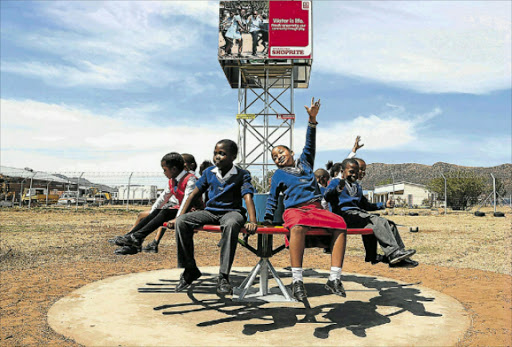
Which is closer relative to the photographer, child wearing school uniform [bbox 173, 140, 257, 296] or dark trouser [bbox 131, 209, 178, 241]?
child wearing school uniform [bbox 173, 140, 257, 296]

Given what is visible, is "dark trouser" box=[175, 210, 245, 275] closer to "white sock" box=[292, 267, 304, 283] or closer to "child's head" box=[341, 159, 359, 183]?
"white sock" box=[292, 267, 304, 283]

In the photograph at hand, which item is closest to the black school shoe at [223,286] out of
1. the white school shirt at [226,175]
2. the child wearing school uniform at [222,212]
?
the child wearing school uniform at [222,212]

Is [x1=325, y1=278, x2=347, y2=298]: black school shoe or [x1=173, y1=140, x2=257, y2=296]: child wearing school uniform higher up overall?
[x1=173, y1=140, x2=257, y2=296]: child wearing school uniform

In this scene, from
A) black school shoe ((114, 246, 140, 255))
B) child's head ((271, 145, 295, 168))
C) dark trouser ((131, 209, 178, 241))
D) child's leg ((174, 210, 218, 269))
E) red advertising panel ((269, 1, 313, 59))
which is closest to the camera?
child's leg ((174, 210, 218, 269))

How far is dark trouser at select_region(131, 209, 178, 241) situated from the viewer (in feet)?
16.3

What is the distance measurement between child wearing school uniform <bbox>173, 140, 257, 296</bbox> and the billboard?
38.6 feet

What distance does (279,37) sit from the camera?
1595 cm

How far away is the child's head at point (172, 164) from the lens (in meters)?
5.18

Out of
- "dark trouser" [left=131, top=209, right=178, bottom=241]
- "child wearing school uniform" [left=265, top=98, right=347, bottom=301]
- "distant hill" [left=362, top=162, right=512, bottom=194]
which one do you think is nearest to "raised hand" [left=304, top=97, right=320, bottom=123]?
"child wearing school uniform" [left=265, top=98, right=347, bottom=301]

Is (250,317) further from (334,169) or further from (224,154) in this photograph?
(334,169)

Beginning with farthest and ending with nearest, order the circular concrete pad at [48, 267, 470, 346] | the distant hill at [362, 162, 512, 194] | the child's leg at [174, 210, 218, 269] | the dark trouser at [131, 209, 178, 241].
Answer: the distant hill at [362, 162, 512, 194], the dark trouser at [131, 209, 178, 241], the child's leg at [174, 210, 218, 269], the circular concrete pad at [48, 267, 470, 346]

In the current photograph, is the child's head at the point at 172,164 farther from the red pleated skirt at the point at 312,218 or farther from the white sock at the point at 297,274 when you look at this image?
the white sock at the point at 297,274

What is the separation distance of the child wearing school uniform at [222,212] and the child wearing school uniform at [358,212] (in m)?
1.00

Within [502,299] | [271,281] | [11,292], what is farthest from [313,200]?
[11,292]
